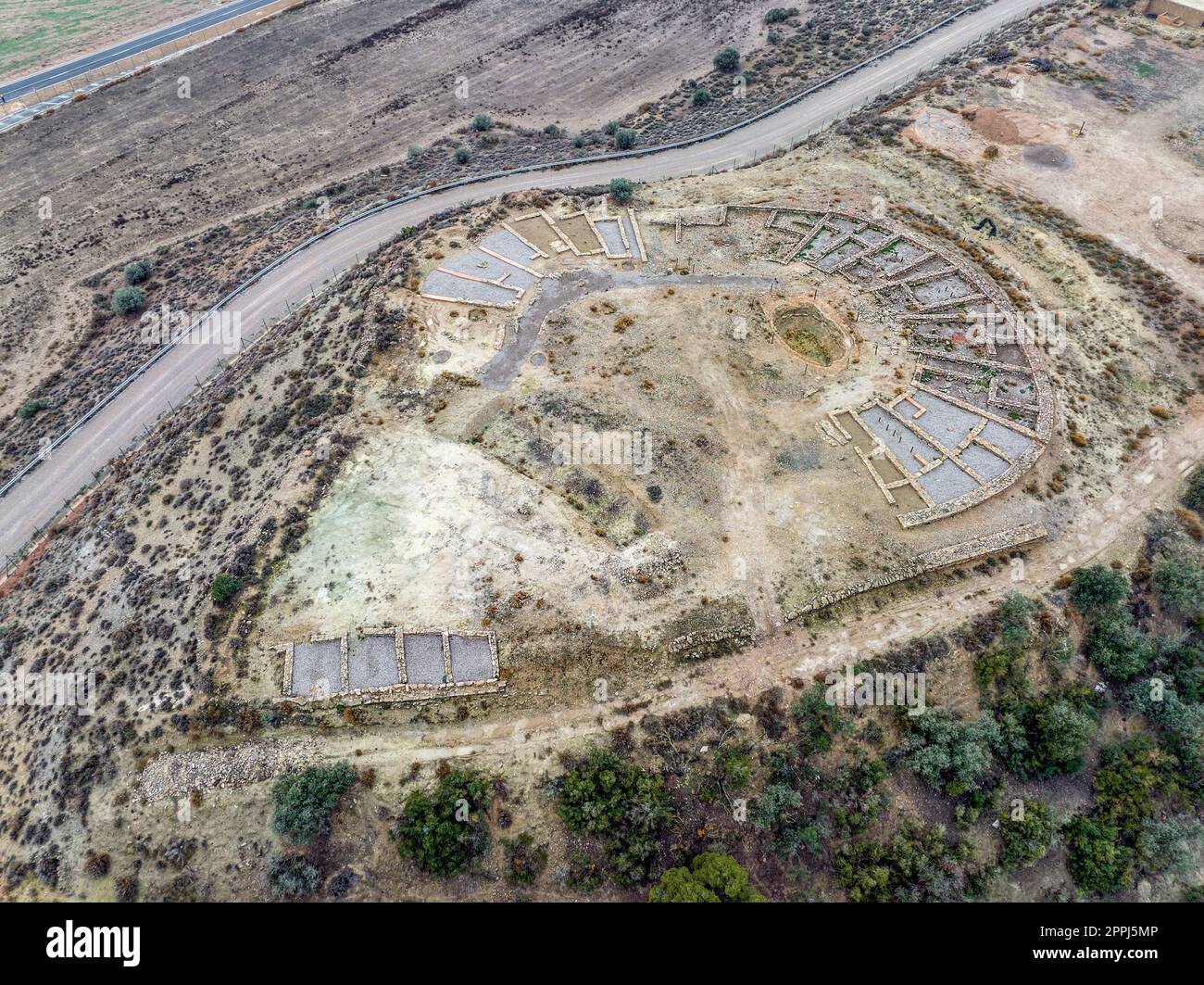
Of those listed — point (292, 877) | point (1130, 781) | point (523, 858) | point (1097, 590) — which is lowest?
point (523, 858)

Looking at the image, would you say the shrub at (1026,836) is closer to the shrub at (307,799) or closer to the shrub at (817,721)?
the shrub at (817,721)

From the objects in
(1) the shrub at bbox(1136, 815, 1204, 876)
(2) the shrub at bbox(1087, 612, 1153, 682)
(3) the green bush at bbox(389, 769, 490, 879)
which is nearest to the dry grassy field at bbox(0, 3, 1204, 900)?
(1) the shrub at bbox(1136, 815, 1204, 876)

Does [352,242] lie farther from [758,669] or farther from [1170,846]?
[1170,846]

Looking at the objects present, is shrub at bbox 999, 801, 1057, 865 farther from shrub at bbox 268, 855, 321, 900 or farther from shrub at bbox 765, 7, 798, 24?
shrub at bbox 765, 7, 798, 24

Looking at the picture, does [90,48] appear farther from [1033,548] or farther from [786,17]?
[1033,548]

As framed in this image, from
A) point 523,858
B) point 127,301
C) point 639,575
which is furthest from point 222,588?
point 127,301
